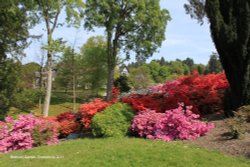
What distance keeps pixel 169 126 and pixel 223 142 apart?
163 cm

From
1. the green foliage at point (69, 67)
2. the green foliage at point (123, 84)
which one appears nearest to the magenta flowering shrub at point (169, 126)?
the green foliage at point (69, 67)

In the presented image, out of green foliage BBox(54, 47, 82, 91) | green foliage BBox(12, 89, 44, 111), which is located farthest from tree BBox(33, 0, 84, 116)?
green foliage BBox(54, 47, 82, 91)

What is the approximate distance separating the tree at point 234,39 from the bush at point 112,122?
289cm

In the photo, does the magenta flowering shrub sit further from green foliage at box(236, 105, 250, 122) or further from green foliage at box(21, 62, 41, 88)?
green foliage at box(21, 62, 41, 88)

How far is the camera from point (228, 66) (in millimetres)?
9750

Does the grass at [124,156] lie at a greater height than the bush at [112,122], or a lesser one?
lesser

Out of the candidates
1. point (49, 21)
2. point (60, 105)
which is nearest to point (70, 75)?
point (60, 105)

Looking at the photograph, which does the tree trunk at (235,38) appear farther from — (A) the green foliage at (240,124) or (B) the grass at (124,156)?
(B) the grass at (124,156)

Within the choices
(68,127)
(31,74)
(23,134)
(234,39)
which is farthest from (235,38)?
(31,74)

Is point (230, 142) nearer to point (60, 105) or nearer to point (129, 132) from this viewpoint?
point (129, 132)

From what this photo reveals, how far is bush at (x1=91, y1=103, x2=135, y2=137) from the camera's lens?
374 inches

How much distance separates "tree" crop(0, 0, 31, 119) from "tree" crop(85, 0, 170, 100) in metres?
12.7

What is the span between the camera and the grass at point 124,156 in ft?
21.3

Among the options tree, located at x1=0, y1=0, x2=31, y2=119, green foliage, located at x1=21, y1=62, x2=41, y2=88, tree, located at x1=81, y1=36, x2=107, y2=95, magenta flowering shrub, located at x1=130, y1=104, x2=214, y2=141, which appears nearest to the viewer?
magenta flowering shrub, located at x1=130, y1=104, x2=214, y2=141
